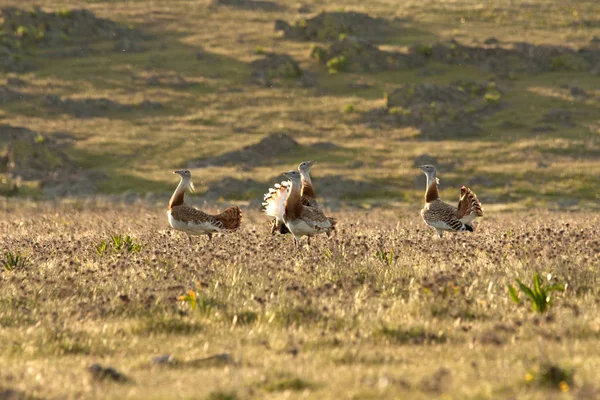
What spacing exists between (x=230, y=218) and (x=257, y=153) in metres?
27.8

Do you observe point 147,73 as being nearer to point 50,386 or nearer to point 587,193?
point 587,193

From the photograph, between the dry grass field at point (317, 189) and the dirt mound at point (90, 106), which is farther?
the dirt mound at point (90, 106)

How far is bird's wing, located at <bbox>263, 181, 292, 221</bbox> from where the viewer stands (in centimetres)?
1455

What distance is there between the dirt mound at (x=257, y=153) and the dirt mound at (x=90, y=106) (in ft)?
41.0

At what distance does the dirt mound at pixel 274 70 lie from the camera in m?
58.3

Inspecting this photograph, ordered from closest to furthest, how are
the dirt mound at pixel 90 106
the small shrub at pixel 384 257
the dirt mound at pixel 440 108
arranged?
1. the small shrub at pixel 384 257
2. the dirt mound at pixel 440 108
3. the dirt mound at pixel 90 106

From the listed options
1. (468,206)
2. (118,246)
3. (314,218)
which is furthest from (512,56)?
(118,246)

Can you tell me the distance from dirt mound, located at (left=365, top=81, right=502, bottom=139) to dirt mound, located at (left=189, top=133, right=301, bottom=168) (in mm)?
7258

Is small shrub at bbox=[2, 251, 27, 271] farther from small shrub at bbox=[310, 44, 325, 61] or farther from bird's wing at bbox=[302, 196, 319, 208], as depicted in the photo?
small shrub at bbox=[310, 44, 325, 61]

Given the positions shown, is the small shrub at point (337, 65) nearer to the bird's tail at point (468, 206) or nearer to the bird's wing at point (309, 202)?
the bird's wing at point (309, 202)

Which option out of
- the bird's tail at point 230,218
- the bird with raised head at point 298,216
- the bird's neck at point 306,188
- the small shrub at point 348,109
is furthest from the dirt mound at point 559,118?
the bird with raised head at point 298,216

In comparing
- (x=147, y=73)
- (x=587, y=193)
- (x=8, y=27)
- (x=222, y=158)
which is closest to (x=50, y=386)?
(x=587, y=193)

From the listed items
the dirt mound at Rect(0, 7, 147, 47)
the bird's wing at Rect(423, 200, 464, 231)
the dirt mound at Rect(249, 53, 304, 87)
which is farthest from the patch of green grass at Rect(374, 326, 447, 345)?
the dirt mound at Rect(0, 7, 147, 47)

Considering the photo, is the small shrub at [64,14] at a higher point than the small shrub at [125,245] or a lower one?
lower
